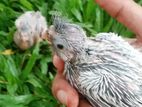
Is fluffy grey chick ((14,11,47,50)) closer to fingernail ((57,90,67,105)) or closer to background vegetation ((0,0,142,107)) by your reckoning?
background vegetation ((0,0,142,107))

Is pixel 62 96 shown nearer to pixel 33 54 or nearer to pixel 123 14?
pixel 33 54

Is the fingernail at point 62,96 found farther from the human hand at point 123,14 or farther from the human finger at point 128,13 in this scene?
the human finger at point 128,13

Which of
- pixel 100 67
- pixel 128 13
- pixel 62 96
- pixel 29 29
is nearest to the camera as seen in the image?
pixel 100 67

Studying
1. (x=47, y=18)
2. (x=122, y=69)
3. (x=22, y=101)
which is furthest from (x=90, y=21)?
(x=122, y=69)

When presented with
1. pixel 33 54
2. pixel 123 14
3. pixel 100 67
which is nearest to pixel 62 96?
pixel 100 67

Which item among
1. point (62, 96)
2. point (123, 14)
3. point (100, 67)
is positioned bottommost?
point (62, 96)

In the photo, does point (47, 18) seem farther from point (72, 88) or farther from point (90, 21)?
point (72, 88)
